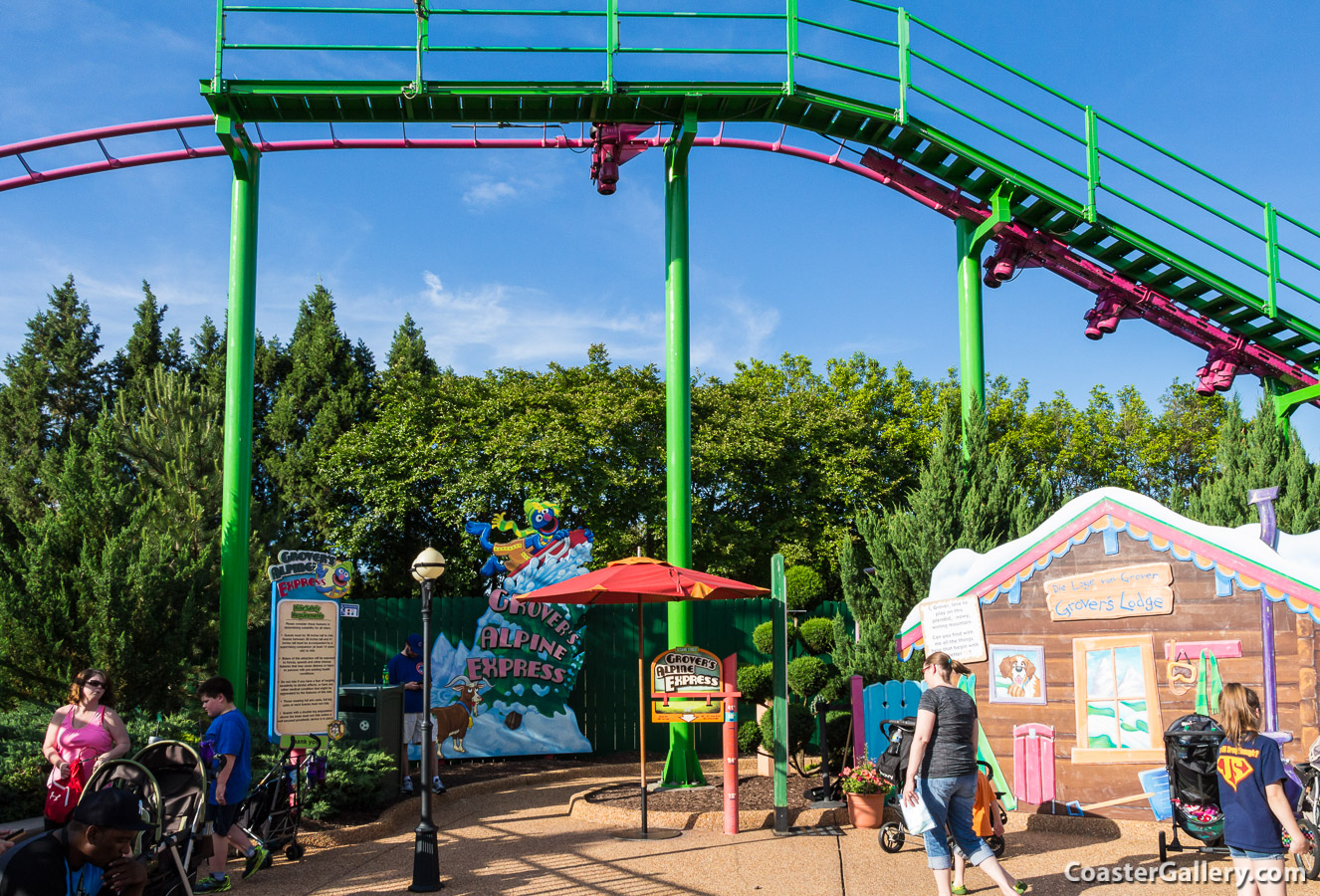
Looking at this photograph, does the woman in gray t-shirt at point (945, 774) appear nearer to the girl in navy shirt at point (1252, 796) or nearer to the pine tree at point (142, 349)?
the girl in navy shirt at point (1252, 796)

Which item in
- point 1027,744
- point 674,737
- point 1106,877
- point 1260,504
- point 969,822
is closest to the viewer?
point 969,822

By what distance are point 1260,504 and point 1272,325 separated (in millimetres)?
8325

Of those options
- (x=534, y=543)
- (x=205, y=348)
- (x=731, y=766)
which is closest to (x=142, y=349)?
(x=205, y=348)

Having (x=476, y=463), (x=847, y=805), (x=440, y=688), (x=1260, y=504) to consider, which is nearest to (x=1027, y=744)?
(x=847, y=805)

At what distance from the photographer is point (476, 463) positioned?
24.4 m

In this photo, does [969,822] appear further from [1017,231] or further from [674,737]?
[1017,231]

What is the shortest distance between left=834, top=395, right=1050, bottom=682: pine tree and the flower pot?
3.09 m

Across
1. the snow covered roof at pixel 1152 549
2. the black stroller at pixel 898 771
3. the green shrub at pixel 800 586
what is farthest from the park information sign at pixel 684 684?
the green shrub at pixel 800 586

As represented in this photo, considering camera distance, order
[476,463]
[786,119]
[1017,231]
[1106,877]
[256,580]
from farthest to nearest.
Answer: [476,463], [256,580], [1017,231], [786,119], [1106,877]

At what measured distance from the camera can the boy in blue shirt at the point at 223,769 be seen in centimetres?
726

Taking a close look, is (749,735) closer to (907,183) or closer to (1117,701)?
(1117,701)

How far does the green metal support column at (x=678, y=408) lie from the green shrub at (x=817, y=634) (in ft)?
4.50

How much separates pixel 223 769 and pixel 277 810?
1273 millimetres
